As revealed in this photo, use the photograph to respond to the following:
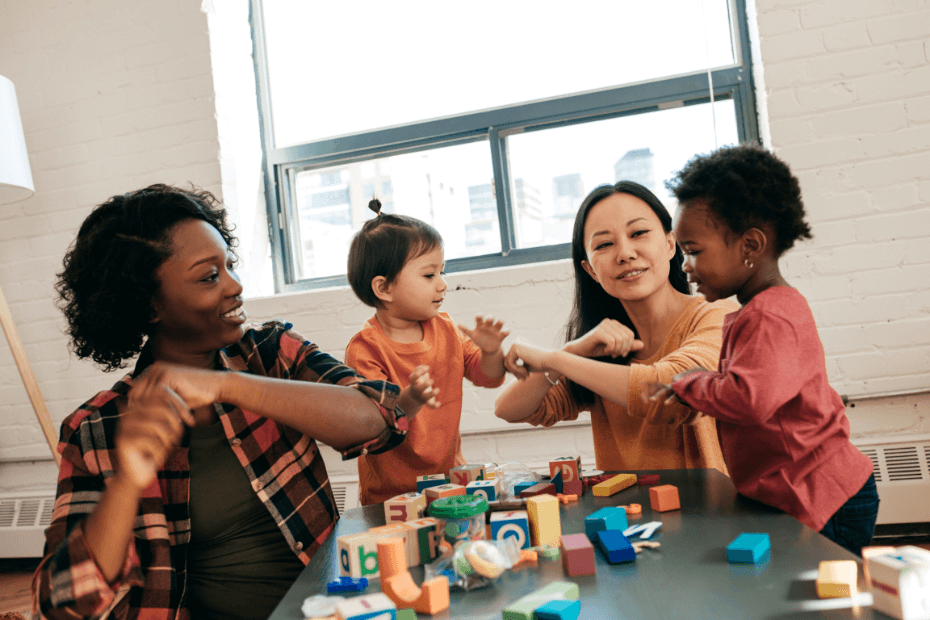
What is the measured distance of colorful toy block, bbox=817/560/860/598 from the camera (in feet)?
1.99

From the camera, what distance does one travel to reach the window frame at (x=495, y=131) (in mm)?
2529

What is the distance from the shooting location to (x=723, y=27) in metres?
2.56

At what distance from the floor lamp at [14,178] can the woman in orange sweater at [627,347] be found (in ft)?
6.63

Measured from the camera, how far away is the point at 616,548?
76 cm

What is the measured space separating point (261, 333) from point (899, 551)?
1068 millimetres

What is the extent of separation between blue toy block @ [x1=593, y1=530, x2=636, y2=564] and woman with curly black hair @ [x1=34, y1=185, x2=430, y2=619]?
0.45 metres

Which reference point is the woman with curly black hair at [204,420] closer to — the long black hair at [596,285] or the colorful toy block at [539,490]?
the colorful toy block at [539,490]

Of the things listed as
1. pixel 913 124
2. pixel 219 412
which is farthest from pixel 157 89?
pixel 913 124

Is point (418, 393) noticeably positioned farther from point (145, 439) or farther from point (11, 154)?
point (11, 154)

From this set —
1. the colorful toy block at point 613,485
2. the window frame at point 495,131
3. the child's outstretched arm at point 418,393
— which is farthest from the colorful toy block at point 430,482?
the window frame at point 495,131

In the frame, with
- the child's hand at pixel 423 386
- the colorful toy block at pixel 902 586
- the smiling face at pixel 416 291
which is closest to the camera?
the colorful toy block at pixel 902 586

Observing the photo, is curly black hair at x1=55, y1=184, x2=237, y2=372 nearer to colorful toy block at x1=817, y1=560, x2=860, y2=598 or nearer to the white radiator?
colorful toy block at x1=817, y1=560, x2=860, y2=598

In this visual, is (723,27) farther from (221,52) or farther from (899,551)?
(899,551)

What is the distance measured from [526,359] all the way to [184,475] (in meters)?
0.68
